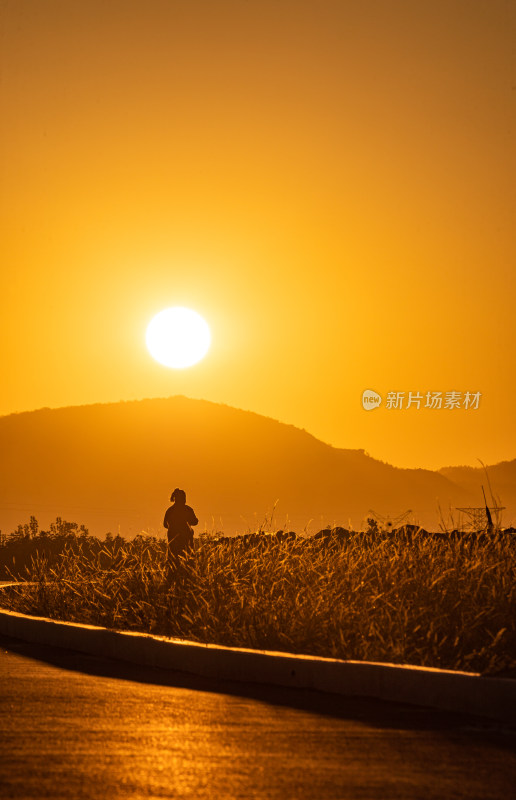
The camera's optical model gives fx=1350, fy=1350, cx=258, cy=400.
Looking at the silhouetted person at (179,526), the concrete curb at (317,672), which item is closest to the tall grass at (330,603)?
the silhouetted person at (179,526)

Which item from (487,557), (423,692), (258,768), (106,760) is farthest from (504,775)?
(487,557)

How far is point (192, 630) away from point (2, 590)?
969 centimetres

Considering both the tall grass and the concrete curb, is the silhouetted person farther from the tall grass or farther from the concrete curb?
the concrete curb

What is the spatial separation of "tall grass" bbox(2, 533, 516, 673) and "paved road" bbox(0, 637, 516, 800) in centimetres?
216

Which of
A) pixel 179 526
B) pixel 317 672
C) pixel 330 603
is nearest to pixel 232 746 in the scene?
pixel 317 672

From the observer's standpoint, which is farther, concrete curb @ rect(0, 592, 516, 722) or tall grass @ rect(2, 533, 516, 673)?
tall grass @ rect(2, 533, 516, 673)

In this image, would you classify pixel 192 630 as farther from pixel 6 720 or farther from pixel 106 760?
pixel 106 760

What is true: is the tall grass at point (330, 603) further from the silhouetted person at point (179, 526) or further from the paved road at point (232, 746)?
the paved road at point (232, 746)

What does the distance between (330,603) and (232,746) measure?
7571 millimetres

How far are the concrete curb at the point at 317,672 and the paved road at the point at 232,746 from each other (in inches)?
12.4

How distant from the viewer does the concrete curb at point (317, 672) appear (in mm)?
11422

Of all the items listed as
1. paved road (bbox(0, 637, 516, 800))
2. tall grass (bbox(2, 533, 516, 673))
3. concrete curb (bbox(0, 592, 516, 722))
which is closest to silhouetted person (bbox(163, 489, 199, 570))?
tall grass (bbox(2, 533, 516, 673))

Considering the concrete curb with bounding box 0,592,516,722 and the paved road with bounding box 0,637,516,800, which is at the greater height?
the concrete curb with bounding box 0,592,516,722

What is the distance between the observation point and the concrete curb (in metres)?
11.4
